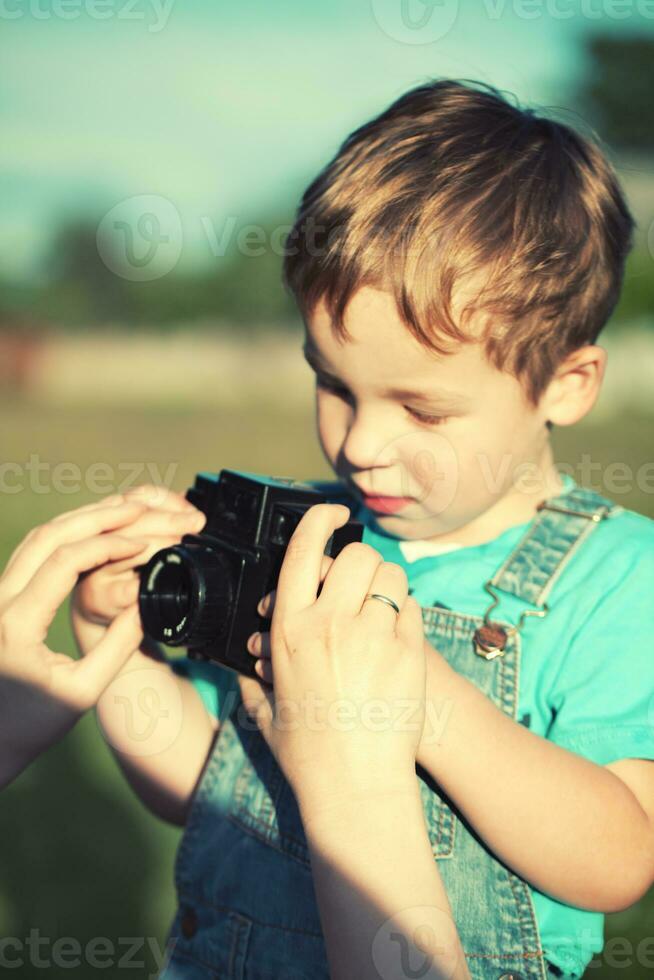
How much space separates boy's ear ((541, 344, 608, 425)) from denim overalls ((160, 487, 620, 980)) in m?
0.13

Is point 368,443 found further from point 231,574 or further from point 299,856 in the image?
point 299,856

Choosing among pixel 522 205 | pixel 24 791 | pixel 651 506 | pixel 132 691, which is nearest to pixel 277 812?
pixel 132 691

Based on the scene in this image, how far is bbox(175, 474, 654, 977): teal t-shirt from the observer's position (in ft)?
4.46

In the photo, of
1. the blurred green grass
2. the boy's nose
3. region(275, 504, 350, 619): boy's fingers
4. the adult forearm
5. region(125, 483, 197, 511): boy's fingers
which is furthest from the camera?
the blurred green grass

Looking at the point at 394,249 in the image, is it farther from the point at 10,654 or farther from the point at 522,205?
the point at 10,654

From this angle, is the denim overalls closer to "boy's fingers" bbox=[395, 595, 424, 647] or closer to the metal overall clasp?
the metal overall clasp

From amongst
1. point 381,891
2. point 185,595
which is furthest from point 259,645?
point 381,891

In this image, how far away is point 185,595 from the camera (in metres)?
1.44

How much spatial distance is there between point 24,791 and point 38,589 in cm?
188

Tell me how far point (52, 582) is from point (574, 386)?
0.86 meters

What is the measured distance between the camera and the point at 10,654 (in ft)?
4.71

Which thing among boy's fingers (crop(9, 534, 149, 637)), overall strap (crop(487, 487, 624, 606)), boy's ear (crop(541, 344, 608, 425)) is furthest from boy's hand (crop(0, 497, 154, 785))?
boy's ear (crop(541, 344, 608, 425))

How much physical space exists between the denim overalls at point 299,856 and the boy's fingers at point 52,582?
0.34 m

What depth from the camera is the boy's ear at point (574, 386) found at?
63.7 inches
